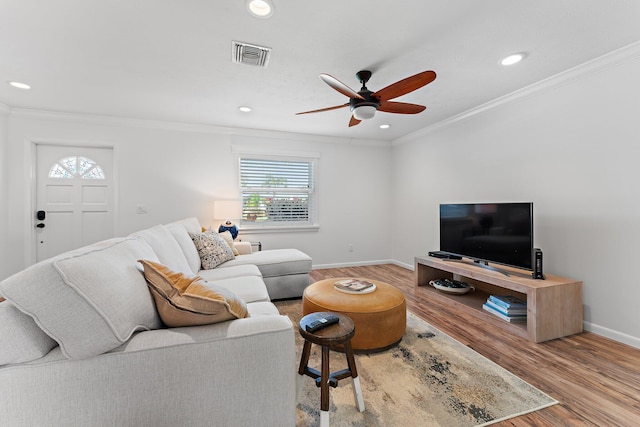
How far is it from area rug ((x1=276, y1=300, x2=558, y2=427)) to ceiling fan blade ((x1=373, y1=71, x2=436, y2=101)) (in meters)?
2.01

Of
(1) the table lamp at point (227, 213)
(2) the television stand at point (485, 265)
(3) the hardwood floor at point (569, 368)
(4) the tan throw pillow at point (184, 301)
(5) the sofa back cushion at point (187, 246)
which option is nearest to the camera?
(4) the tan throw pillow at point (184, 301)

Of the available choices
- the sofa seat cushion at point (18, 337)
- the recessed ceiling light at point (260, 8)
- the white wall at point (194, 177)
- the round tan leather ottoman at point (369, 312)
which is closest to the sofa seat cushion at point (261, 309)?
the round tan leather ottoman at point (369, 312)

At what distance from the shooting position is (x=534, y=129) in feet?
9.65

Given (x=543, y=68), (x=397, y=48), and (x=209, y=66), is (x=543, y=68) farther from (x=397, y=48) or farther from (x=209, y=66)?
(x=209, y=66)

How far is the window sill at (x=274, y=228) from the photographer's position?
454 centimetres

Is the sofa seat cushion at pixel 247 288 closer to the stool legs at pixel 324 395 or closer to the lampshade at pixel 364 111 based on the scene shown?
the stool legs at pixel 324 395

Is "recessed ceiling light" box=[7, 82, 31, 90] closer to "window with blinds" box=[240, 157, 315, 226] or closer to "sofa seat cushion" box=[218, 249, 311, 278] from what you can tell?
"window with blinds" box=[240, 157, 315, 226]

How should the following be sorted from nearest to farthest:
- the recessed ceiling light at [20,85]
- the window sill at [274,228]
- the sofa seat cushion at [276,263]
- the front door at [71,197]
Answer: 1. the recessed ceiling light at [20,85]
2. the sofa seat cushion at [276,263]
3. the front door at [71,197]
4. the window sill at [274,228]

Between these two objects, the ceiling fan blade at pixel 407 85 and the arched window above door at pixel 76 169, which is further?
the arched window above door at pixel 76 169

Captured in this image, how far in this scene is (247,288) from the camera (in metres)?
2.16

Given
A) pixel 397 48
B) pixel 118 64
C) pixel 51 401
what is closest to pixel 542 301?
pixel 397 48

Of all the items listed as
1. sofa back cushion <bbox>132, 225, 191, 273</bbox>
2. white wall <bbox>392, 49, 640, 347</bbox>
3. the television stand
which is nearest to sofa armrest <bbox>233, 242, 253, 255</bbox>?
sofa back cushion <bbox>132, 225, 191, 273</bbox>

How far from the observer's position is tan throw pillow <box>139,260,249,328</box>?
1.15 meters

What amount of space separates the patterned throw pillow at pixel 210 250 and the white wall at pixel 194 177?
140 centimetres
